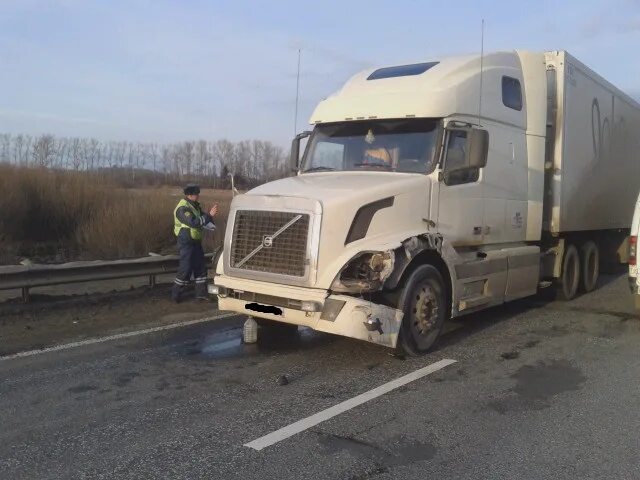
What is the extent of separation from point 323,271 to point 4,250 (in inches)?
457

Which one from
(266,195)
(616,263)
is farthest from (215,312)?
(616,263)

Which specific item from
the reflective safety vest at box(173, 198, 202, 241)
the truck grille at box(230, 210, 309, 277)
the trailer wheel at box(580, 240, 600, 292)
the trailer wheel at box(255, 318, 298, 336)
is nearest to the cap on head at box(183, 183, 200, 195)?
the reflective safety vest at box(173, 198, 202, 241)

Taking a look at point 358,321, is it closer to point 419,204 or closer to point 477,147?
point 419,204

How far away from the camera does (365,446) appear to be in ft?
13.9

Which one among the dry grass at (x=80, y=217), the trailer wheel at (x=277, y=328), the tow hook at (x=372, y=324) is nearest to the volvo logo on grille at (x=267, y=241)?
the tow hook at (x=372, y=324)

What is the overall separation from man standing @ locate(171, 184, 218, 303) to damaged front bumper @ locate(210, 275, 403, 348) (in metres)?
2.98

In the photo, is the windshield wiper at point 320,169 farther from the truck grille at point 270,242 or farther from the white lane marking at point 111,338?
the white lane marking at point 111,338

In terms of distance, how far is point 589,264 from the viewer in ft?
35.7

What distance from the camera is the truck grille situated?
6.00 metres

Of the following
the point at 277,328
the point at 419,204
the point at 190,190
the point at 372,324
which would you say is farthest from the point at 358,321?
the point at 190,190

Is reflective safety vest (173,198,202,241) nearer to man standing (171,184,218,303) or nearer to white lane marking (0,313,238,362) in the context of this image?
man standing (171,184,218,303)

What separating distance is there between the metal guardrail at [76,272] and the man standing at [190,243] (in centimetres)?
69

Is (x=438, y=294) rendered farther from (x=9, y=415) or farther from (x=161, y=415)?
(x=9, y=415)

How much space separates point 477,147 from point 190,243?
4.51 metres
